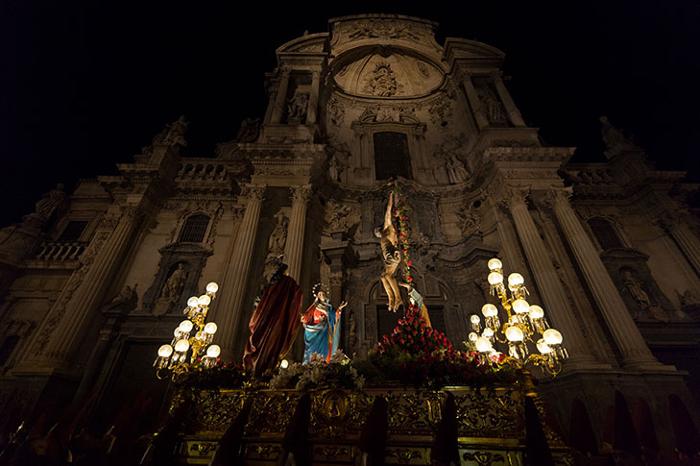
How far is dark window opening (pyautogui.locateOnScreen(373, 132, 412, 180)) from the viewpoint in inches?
621

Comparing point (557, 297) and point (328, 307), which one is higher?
point (557, 297)

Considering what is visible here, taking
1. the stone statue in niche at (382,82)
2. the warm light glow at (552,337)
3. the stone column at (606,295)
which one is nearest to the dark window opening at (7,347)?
the warm light glow at (552,337)

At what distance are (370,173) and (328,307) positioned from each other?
918 centimetres

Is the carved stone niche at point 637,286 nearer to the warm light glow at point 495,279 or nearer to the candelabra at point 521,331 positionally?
the candelabra at point 521,331

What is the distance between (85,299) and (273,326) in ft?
28.3

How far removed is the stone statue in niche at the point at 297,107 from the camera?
14.3m

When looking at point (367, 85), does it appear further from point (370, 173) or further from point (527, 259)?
point (527, 259)

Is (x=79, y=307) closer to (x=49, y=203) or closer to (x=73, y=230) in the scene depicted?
(x=73, y=230)

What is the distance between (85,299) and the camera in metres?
10.2

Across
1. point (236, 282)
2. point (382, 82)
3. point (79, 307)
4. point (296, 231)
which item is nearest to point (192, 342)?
point (236, 282)

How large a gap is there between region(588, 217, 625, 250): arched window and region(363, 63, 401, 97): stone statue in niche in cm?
1304

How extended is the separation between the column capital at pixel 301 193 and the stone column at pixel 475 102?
8.66 m

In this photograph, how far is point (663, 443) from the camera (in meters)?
7.27

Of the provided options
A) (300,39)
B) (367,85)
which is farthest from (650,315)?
(300,39)
